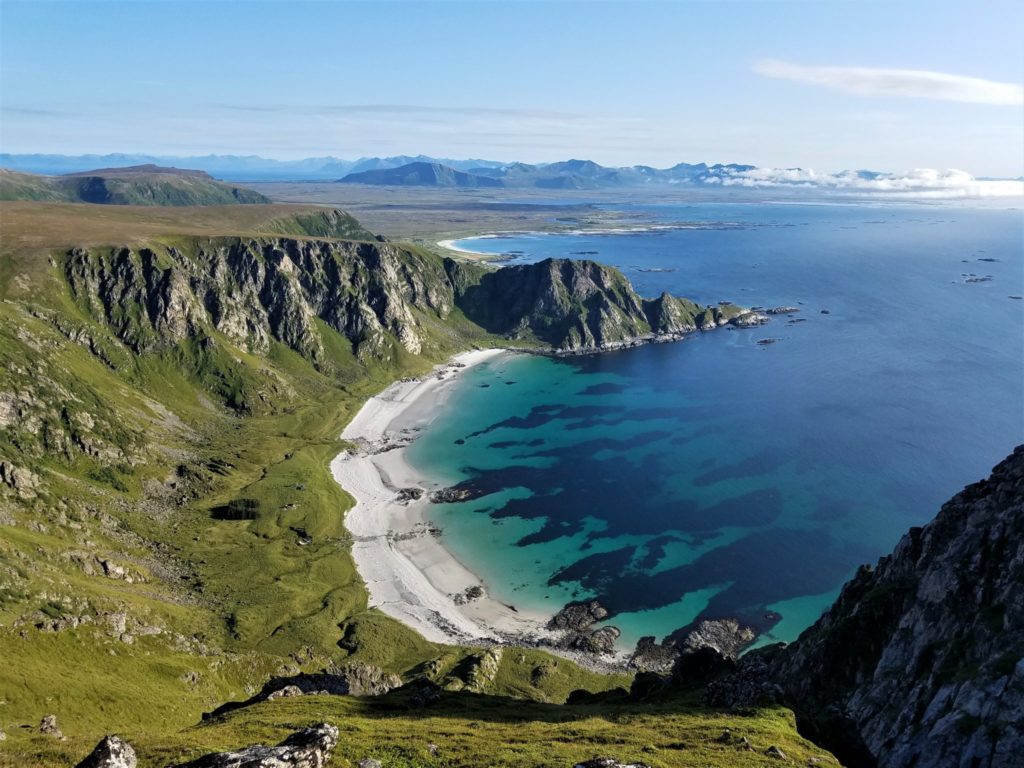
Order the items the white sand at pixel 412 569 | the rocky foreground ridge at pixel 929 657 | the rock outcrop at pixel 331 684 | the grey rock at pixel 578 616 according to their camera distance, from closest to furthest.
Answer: the rocky foreground ridge at pixel 929 657
the rock outcrop at pixel 331 684
the grey rock at pixel 578 616
the white sand at pixel 412 569

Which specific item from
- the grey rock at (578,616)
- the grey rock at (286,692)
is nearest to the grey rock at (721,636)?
the grey rock at (578,616)

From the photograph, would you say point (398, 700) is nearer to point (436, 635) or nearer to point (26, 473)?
point (436, 635)

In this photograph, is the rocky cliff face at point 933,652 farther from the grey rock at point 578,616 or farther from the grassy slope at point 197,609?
the grey rock at point 578,616

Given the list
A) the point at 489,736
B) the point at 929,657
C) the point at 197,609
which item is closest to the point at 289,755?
the point at 489,736

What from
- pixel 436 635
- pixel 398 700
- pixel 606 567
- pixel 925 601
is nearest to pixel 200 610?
pixel 436 635

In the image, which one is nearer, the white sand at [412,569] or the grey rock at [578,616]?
the grey rock at [578,616]
